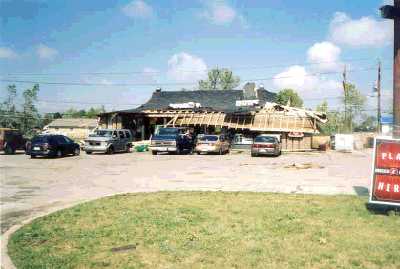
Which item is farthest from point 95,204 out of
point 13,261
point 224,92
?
point 224,92

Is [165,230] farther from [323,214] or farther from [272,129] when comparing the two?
[272,129]

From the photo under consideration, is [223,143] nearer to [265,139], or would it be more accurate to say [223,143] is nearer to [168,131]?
[265,139]

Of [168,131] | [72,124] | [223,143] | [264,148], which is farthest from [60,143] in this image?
[72,124]

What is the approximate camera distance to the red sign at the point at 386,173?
8477 mm

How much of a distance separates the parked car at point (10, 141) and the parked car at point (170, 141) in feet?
33.9

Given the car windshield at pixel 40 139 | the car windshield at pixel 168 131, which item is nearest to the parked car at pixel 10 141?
the car windshield at pixel 40 139

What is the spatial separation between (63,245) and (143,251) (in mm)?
1395

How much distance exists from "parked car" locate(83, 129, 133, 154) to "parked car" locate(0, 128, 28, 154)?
5060mm

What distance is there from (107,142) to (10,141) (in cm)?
741

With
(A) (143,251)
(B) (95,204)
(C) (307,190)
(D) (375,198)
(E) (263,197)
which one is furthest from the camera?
(C) (307,190)

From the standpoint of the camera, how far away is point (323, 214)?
8.00 m

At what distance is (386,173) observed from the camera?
867 centimetres

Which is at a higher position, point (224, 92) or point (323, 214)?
point (224, 92)

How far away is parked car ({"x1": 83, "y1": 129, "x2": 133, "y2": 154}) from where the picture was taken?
1142 inches
